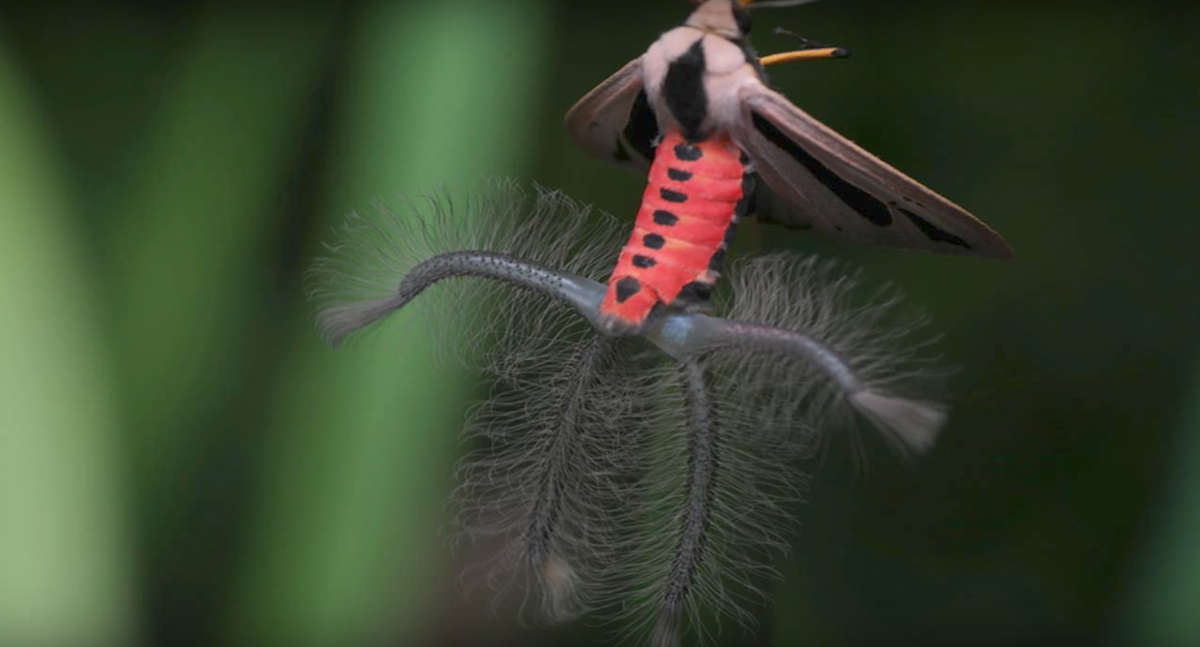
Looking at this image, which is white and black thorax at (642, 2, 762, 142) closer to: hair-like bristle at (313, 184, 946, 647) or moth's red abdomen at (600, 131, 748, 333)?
moth's red abdomen at (600, 131, 748, 333)

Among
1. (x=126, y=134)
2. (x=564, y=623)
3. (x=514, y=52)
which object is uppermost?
(x=514, y=52)

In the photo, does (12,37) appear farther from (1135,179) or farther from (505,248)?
(1135,179)

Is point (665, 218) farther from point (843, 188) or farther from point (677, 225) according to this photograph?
point (843, 188)

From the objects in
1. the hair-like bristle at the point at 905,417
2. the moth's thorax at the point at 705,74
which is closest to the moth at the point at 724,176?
the moth's thorax at the point at 705,74

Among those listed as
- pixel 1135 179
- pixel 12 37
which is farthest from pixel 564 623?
pixel 12 37

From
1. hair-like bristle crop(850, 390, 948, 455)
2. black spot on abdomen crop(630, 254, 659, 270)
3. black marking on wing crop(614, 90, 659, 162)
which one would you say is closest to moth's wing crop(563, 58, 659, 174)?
black marking on wing crop(614, 90, 659, 162)

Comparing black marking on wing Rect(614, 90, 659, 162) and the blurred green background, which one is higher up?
black marking on wing Rect(614, 90, 659, 162)

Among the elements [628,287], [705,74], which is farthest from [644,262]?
[705,74]
